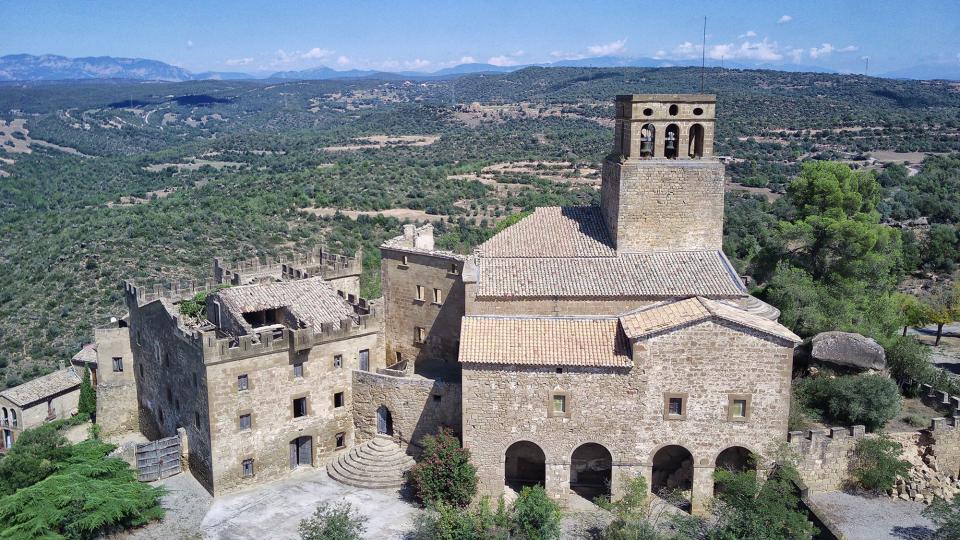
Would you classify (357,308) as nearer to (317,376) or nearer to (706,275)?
(317,376)

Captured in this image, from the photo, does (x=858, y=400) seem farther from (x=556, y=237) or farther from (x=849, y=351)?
(x=556, y=237)

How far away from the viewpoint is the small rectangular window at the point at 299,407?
25359mm

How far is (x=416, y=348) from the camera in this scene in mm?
28516

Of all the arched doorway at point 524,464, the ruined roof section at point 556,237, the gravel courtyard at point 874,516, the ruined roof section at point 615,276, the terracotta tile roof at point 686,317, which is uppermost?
the ruined roof section at point 556,237

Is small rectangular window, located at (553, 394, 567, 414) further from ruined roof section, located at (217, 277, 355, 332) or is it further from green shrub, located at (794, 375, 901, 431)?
green shrub, located at (794, 375, 901, 431)

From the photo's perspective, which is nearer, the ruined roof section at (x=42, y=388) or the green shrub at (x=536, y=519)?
the green shrub at (x=536, y=519)

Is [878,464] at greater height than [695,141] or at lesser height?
lesser

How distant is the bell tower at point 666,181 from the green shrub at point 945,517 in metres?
9.95

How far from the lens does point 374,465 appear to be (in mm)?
25172

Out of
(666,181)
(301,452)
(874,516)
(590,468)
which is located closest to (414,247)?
(301,452)

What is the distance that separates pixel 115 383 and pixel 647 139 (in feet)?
72.7

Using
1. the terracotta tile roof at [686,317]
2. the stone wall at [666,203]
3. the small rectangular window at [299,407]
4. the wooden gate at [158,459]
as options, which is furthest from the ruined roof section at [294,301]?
the stone wall at [666,203]

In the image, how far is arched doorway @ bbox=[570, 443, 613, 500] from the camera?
80.4 feet

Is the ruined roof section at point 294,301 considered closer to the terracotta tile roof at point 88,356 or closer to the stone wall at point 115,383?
the stone wall at point 115,383
